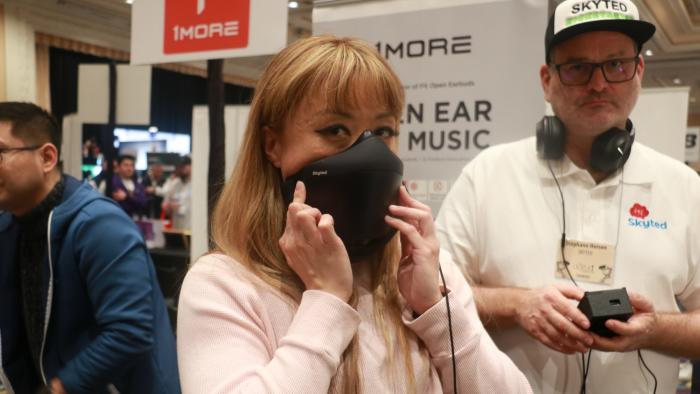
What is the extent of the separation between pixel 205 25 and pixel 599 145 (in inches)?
53.3

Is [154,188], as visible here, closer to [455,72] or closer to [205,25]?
[205,25]

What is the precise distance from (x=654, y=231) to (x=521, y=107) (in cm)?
67

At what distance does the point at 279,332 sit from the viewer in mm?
925

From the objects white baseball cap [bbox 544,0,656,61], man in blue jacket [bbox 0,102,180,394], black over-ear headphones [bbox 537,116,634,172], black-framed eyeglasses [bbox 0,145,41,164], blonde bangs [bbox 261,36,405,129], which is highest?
white baseball cap [bbox 544,0,656,61]

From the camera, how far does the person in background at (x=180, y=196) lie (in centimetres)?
728

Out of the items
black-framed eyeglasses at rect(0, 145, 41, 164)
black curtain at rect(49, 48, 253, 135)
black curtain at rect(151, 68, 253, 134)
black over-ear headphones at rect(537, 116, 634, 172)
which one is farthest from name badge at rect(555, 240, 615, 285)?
black curtain at rect(151, 68, 253, 134)

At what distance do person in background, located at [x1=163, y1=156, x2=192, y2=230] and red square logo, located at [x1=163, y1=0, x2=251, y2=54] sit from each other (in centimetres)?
506

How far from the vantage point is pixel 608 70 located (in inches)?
58.3

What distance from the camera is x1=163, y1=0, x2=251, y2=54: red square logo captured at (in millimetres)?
1926

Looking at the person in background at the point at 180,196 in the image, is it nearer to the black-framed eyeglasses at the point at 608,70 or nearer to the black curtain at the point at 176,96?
the black curtain at the point at 176,96

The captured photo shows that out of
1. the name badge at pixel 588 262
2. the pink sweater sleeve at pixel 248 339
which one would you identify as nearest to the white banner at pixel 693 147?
the name badge at pixel 588 262

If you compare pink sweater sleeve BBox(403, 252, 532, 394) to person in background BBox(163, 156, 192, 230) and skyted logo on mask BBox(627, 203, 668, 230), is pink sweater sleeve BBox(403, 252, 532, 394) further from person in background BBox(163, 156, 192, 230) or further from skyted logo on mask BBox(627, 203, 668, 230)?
person in background BBox(163, 156, 192, 230)

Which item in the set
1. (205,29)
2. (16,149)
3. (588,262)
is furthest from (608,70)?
(16,149)

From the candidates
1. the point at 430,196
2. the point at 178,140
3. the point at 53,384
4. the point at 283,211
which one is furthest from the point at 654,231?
the point at 178,140
